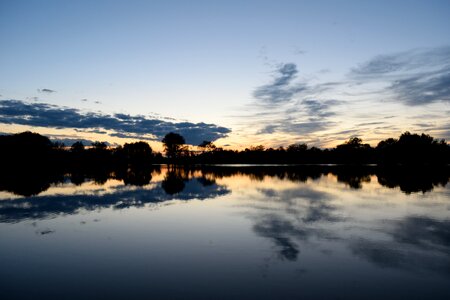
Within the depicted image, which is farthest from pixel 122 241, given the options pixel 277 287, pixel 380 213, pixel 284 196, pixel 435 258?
pixel 284 196

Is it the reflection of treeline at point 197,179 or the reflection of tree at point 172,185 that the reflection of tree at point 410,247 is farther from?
the reflection of tree at point 172,185

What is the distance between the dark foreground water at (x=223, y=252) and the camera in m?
9.49

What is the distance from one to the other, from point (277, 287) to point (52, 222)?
47.7 feet

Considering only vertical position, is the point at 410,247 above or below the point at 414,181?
below

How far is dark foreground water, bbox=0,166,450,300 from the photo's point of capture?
31.1 ft

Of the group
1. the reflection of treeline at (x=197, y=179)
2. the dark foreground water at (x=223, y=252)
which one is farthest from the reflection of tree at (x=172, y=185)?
the dark foreground water at (x=223, y=252)

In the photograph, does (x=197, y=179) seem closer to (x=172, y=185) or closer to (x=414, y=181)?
(x=172, y=185)

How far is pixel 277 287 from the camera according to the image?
955 centimetres

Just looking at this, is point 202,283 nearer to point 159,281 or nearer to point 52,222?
point 159,281

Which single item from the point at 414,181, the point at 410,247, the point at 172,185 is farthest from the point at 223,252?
the point at 414,181

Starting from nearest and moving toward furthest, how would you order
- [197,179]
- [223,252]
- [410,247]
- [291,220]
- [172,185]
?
[223,252], [410,247], [291,220], [172,185], [197,179]

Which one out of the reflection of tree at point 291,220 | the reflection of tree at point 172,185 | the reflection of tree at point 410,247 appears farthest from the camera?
the reflection of tree at point 172,185

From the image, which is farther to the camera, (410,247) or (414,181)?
(414,181)

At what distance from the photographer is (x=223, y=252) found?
13.2 meters
